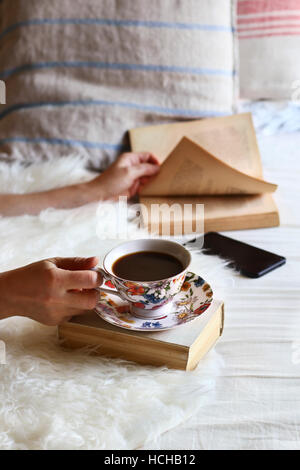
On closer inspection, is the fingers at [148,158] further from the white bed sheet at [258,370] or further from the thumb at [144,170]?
the white bed sheet at [258,370]

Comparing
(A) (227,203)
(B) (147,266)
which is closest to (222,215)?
(A) (227,203)

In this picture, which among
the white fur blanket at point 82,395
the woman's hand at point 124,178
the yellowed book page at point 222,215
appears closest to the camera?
the white fur blanket at point 82,395

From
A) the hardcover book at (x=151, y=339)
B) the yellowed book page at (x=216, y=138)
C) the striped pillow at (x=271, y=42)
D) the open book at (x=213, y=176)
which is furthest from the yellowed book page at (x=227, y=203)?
the striped pillow at (x=271, y=42)

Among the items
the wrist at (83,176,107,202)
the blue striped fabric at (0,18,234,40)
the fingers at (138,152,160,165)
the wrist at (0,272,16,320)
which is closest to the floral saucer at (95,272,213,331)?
the wrist at (0,272,16,320)

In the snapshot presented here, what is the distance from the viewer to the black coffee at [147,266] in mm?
716

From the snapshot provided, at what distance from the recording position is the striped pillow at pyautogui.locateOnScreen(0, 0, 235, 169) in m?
1.37

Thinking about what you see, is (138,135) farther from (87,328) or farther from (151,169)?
(87,328)

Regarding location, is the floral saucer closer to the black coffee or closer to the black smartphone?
the black coffee

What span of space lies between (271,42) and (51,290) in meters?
1.17

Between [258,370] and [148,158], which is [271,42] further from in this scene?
[258,370]

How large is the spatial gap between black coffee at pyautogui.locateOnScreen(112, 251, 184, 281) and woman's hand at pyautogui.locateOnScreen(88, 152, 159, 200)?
17.5 inches

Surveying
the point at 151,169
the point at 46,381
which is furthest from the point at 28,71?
the point at 46,381

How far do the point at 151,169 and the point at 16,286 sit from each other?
599 mm

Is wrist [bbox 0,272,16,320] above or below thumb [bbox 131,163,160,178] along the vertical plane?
below
